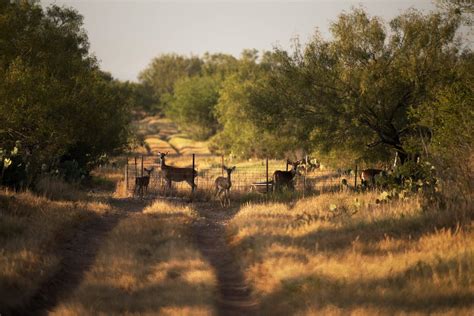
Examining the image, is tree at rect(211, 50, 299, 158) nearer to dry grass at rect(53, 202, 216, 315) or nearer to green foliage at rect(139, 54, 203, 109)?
dry grass at rect(53, 202, 216, 315)

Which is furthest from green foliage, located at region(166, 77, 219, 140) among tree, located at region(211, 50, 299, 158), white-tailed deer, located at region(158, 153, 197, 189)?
white-tailed deer, located at region(158, 153, 197, 189)

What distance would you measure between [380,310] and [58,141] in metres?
20.8

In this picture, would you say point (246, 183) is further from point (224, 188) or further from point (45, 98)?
point (45, 98)

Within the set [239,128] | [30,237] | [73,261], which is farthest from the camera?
[239,128]

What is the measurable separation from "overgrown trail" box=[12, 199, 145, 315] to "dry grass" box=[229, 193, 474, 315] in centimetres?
342

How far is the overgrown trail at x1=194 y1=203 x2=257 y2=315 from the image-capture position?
967cm

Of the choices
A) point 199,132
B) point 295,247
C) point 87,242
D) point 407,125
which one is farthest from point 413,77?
point 199,132

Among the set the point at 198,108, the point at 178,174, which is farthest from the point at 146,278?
the point at 198,108

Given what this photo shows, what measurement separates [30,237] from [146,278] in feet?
12.6

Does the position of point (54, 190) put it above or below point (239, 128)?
below

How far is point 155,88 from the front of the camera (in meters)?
155

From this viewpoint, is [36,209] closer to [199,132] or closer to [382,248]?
[382,248]

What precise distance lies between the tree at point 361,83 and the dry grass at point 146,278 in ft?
37.1

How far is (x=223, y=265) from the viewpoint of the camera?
13000 millimetres
